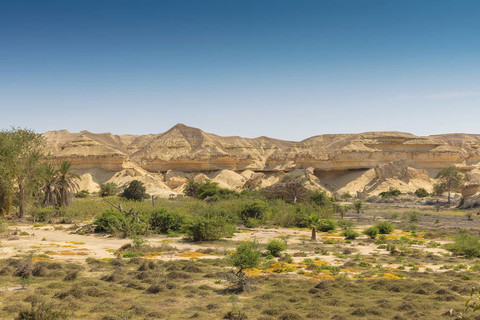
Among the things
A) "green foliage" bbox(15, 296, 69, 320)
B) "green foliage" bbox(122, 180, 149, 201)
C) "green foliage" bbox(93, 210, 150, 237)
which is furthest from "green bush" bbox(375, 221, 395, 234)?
"green foliage" bbox(122, 180, 149, 201)

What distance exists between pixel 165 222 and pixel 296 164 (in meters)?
50.0

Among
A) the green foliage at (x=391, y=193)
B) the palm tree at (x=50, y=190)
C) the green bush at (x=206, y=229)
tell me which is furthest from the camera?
the green foliage at (x=391, y=193)

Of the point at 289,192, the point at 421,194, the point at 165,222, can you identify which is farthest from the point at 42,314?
the point at 421,194

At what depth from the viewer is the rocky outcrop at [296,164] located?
64875 mm

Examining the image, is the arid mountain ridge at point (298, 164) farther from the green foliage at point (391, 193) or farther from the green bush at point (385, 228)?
the green bush at point (385, 228)

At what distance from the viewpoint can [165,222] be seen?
984 inches

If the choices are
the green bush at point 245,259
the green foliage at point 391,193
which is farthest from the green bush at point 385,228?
the green foliage at point 391,193

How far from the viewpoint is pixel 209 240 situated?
21.9 metres

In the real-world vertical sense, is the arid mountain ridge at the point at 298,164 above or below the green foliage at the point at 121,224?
above

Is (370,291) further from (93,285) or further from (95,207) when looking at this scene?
(95,207)

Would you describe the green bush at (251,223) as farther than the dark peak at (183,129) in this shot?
No

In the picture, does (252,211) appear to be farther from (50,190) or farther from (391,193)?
(391,193)

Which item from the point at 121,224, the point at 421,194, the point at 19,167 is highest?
the point at 19,167

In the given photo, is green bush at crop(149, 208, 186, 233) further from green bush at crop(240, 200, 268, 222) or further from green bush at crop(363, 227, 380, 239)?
green bush at crop(363, 227, 380, 239)
